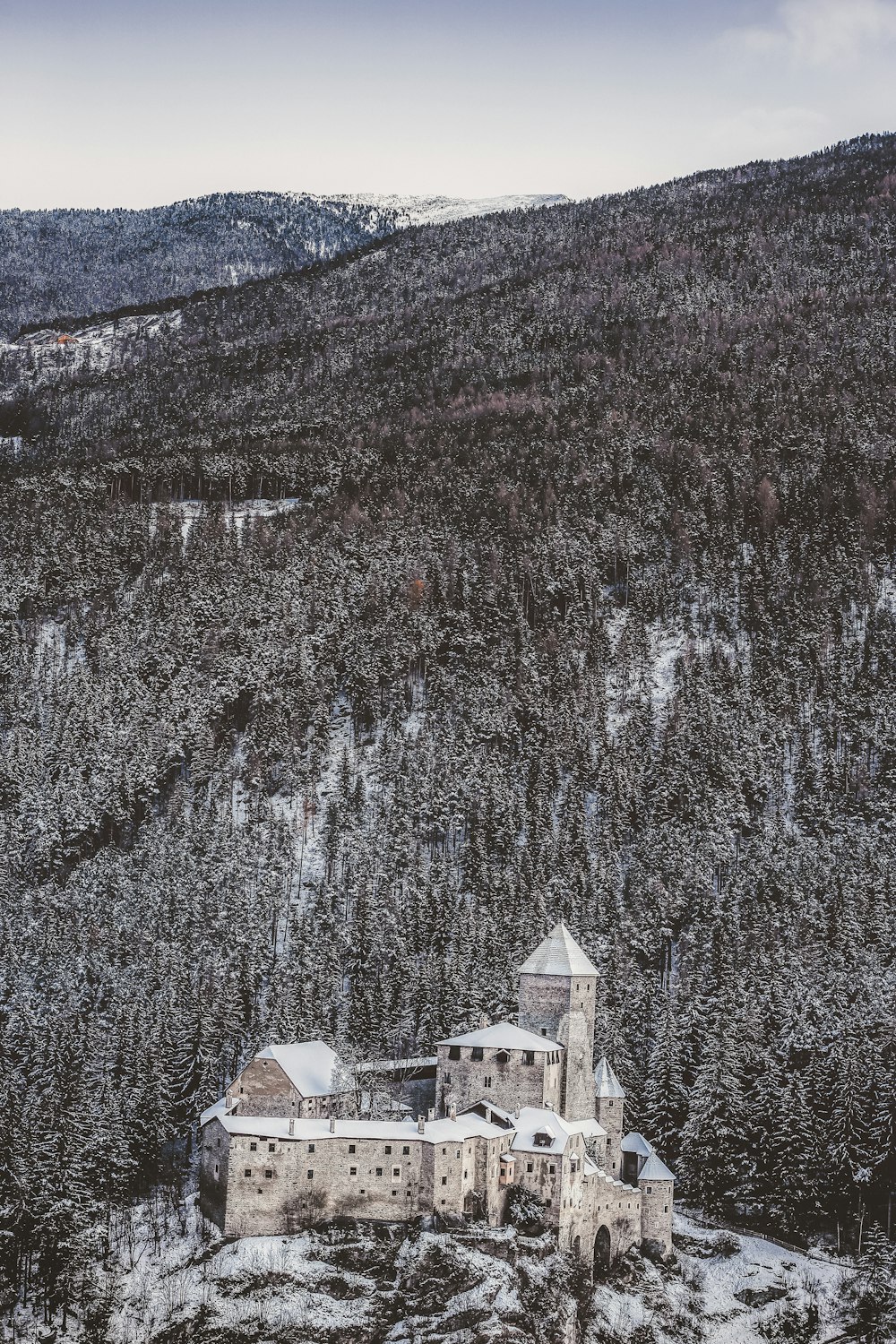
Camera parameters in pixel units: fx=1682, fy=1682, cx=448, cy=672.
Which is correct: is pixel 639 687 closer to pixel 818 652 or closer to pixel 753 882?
pixel 818 652

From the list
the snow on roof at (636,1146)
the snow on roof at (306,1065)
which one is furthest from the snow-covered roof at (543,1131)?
the snow on roof at (306,1065)

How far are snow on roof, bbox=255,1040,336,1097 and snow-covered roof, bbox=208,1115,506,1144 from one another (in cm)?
410

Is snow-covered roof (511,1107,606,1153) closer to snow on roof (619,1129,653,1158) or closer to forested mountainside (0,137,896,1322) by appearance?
snow on roof (619,1129,653,1158)

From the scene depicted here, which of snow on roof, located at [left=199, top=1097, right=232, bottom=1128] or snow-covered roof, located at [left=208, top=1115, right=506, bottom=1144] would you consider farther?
snow on roof, located at [left=199, top=1097, right=232, bottom=1128]

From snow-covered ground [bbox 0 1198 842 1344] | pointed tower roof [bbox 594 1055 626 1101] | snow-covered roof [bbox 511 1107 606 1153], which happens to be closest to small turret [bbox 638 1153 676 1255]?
snow-covered ground [bbox 0 1198 842 1344]

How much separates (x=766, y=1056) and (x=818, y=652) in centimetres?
8436

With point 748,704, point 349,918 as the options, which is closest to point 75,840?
point 349,918

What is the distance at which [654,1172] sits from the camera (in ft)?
316

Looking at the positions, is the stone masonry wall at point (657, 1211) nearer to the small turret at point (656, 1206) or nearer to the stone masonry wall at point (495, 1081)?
the small turret at point (656, 1206)

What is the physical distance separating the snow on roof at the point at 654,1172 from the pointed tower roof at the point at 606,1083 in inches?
203

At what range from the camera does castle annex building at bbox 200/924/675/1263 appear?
88.2 metres

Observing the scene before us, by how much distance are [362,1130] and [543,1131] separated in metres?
9.96

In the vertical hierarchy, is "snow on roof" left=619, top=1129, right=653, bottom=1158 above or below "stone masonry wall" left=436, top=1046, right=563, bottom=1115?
below

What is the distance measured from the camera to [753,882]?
143 meters
